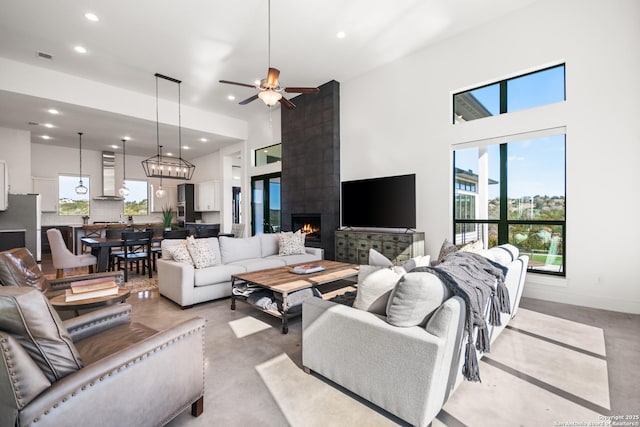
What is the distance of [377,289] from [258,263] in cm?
287

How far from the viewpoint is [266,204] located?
814 centimetres

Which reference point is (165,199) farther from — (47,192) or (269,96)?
(269,96)

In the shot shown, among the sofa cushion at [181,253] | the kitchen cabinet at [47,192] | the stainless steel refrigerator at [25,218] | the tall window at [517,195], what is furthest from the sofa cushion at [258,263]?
the kitchen cabinet at [47,192]

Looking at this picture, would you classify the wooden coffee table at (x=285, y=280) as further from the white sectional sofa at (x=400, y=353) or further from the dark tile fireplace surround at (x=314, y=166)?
the dark tile fireplace surround at (x=314, y=166)

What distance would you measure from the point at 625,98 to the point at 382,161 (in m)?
3.18

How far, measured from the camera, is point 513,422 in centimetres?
168

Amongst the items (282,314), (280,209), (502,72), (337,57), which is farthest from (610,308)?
(280,209)

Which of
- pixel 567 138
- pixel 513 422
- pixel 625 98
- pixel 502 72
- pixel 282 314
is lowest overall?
pixel 513 422

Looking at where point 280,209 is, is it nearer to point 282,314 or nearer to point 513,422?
point 282,314

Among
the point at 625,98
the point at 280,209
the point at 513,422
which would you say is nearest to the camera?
the point at 513,422

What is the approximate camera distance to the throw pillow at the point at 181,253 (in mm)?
3975

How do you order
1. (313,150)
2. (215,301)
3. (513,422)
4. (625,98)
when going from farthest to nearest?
1. (313,150)
2. (215,301)
3. (625,98)
4. (513,422)

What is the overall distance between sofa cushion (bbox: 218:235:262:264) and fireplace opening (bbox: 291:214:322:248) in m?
1.63

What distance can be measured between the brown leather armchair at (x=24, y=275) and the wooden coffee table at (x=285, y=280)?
1.31 meters
